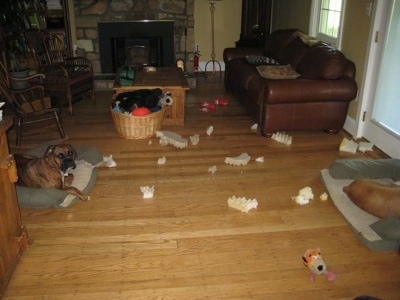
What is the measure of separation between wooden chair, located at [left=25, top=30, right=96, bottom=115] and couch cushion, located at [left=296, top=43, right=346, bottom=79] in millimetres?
2561

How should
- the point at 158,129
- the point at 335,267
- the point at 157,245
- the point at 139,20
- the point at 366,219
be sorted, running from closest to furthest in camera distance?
the point at 335,267, the point at 157,245, the point at 366,219, the point at 158,129, the point at 139,20

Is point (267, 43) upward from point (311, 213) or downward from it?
upward

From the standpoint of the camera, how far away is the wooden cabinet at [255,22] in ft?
19.9

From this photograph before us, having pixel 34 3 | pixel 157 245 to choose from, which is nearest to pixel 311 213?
pixel 157 245

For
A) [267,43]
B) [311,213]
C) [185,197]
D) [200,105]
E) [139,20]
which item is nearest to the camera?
[311,213]

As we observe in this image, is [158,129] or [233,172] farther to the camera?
[158,129]

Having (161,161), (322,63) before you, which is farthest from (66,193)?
(322,63)

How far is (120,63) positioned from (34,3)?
4.81ft

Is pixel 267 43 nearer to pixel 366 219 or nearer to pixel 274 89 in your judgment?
pixel 274 89

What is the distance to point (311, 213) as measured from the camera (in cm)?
254

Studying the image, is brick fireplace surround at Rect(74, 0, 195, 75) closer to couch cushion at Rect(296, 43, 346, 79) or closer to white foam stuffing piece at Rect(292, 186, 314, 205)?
couch cushion at Rect(296, 43, 346, 79)

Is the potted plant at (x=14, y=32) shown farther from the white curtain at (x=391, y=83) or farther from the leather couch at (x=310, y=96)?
the white curtain at (x=391, y=83)

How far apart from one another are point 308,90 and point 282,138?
0.51 m

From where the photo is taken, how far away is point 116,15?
5902 millimetres
